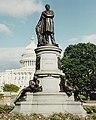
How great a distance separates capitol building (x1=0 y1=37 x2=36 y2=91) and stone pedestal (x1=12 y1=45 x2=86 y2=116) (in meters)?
92.9

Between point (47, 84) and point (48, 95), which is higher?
point (47, 84)

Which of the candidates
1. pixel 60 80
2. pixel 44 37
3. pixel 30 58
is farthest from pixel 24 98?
pixel 30 58

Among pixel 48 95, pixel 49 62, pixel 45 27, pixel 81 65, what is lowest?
pixel 48 95

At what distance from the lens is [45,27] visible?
19.8 m

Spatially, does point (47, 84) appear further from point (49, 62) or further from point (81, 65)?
point (81, 65)

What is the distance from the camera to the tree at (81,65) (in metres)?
50.9

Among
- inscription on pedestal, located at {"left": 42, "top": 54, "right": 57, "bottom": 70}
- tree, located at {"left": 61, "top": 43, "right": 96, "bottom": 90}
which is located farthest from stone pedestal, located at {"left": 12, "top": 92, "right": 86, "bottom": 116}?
tree, located at {"left": 61, "top": 43, "right": 96, "bottom": 90}

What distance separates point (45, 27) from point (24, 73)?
96349mm

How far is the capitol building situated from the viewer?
114m

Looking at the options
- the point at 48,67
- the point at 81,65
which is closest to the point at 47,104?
the point at 48,67

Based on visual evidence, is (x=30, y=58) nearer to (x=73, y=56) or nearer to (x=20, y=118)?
(x=73, y=56)

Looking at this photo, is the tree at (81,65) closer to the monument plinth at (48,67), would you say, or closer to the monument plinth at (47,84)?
the monument plinth at (47,84)

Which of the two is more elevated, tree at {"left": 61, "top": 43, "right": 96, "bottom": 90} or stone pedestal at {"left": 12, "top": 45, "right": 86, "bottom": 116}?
tree at {"left": 61, "top": 43, "right": 96, "bottom": 90}

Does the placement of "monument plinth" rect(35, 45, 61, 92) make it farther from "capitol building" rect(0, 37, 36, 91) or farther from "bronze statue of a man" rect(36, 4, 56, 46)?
"capitol building" rect(0, 37, 36, 91)
